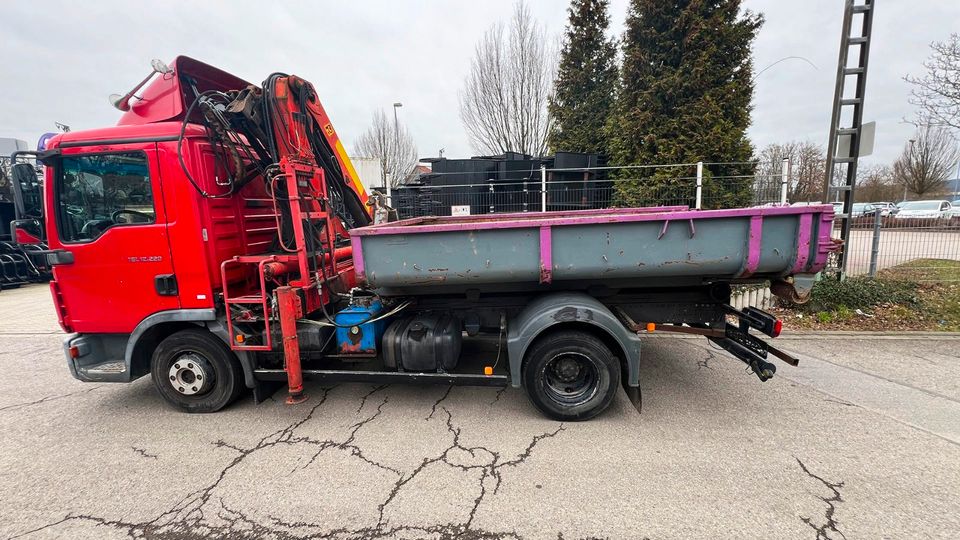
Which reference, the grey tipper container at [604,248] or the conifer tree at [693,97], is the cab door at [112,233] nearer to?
the grey tipper container at [604,248]

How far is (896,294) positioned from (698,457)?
611 cm

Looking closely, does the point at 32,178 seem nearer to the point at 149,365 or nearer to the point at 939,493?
the point at 149,365

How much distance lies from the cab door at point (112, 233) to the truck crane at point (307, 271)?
0.01 m

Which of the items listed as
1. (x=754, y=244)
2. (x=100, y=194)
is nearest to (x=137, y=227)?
(x=100, y=194)

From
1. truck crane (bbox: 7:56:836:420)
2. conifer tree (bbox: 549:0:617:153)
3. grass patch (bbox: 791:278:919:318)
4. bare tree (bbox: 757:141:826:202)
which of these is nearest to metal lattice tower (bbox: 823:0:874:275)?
grass patch (bbox: 791:278:919:318)

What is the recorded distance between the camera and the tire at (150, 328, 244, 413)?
3.77 m

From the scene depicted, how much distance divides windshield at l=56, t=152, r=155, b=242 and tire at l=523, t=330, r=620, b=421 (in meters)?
3.73

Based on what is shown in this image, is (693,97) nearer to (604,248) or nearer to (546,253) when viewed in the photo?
(604,248)

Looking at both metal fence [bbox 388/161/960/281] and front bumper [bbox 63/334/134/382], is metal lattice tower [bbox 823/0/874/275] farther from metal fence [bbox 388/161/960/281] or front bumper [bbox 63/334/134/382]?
front bumper [bbox 63/334/134/382]

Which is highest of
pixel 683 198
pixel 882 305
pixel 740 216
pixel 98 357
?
pixel 683 198

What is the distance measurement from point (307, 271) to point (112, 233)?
176 cm

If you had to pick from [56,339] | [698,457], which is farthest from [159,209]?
[56,339]

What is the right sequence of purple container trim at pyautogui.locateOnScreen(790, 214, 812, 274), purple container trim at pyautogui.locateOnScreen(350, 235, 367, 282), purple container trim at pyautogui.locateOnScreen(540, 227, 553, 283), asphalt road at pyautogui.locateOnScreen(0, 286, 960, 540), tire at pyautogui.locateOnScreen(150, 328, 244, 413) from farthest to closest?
tire at pyautogui.locateOnScreen(150, 328, 244, 413) < purple container trim at pyautogui.locateOnScreen(350, 235, 367, 282) < purple container trim at pyautogui.locateOnScreen(540, 227, 553, 283) < purple container trim at pyautogui.locateOnScreen(790, 214, 812, 274) < asphalt road at pyautogui.locateOnScreen(0, 286, 960, 540)

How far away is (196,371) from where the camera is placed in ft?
12.5
